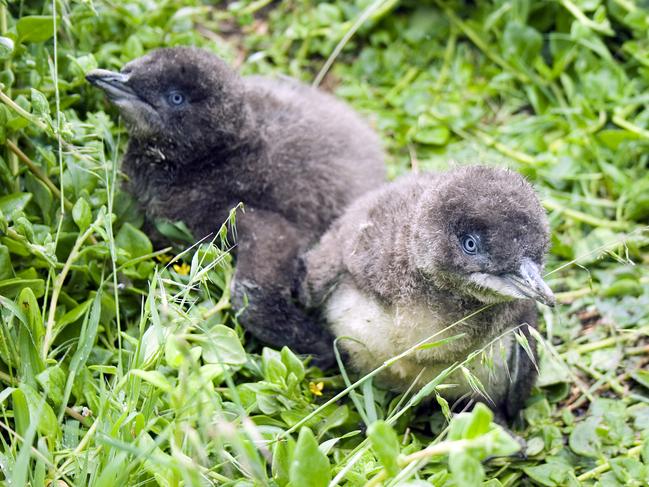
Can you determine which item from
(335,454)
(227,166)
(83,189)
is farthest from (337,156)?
(335,454)

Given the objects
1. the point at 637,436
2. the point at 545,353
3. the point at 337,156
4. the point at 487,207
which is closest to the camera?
the point at 487,207

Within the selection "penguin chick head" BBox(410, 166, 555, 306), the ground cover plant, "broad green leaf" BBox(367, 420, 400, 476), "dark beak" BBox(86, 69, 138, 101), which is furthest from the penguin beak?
"dark beak" BBox(86, 69, 138, 101)

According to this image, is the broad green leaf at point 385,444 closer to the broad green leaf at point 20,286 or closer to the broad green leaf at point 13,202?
the broad green leaf at point 20,286

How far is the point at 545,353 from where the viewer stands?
3.82 meters

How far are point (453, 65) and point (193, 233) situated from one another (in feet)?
7.75

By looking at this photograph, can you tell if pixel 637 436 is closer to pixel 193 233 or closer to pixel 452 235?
pixel 452 235

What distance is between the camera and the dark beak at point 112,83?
3771 millimetres

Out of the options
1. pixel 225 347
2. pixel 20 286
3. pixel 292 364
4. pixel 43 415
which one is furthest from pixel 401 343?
pixel 20 286

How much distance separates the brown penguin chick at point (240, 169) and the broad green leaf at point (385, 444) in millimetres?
1503

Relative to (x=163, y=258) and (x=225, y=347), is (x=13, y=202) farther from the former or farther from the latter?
(x=225, y=347)

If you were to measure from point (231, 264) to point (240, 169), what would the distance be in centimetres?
46

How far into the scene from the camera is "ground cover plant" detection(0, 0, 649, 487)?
2.56 metres

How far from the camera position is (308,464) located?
237 cm

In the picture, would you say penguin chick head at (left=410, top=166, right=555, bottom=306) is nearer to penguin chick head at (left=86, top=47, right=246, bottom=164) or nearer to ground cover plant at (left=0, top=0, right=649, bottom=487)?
ground cover plant at (left=0, top=0, right=649, bottom=487)
